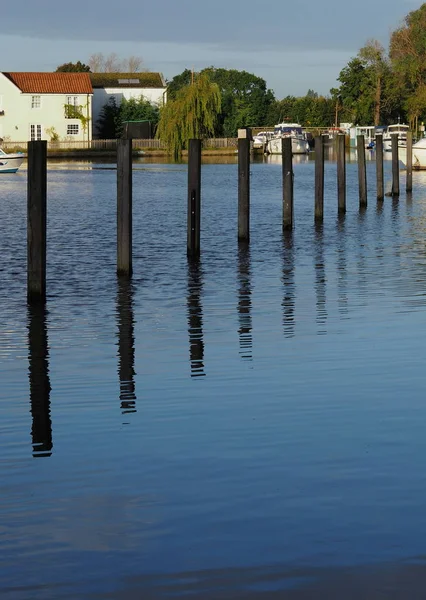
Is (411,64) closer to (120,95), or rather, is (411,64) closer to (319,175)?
(120,95)

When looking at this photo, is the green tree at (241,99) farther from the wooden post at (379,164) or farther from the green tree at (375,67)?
the wooden post at (379,164)

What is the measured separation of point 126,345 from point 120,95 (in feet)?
358

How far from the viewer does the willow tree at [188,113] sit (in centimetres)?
9106

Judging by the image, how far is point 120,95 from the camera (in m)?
119

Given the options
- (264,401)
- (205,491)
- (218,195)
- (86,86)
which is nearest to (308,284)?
(264,401)

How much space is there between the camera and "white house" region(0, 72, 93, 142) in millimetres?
111812

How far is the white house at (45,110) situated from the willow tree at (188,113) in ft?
69.2

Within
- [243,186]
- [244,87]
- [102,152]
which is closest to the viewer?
[243,186]

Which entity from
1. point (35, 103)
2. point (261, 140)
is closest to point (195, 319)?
point (35, 103)

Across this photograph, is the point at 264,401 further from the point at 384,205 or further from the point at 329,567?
the point at 384,205

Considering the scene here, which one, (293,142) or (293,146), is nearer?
(293,146)

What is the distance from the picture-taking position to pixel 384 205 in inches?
1527

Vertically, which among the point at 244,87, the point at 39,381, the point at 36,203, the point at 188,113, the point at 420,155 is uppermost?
the point at 244,87

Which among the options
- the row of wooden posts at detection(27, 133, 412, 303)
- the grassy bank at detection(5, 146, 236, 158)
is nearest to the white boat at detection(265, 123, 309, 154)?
the grassy bank at detection(5, 146, 236, 158)
